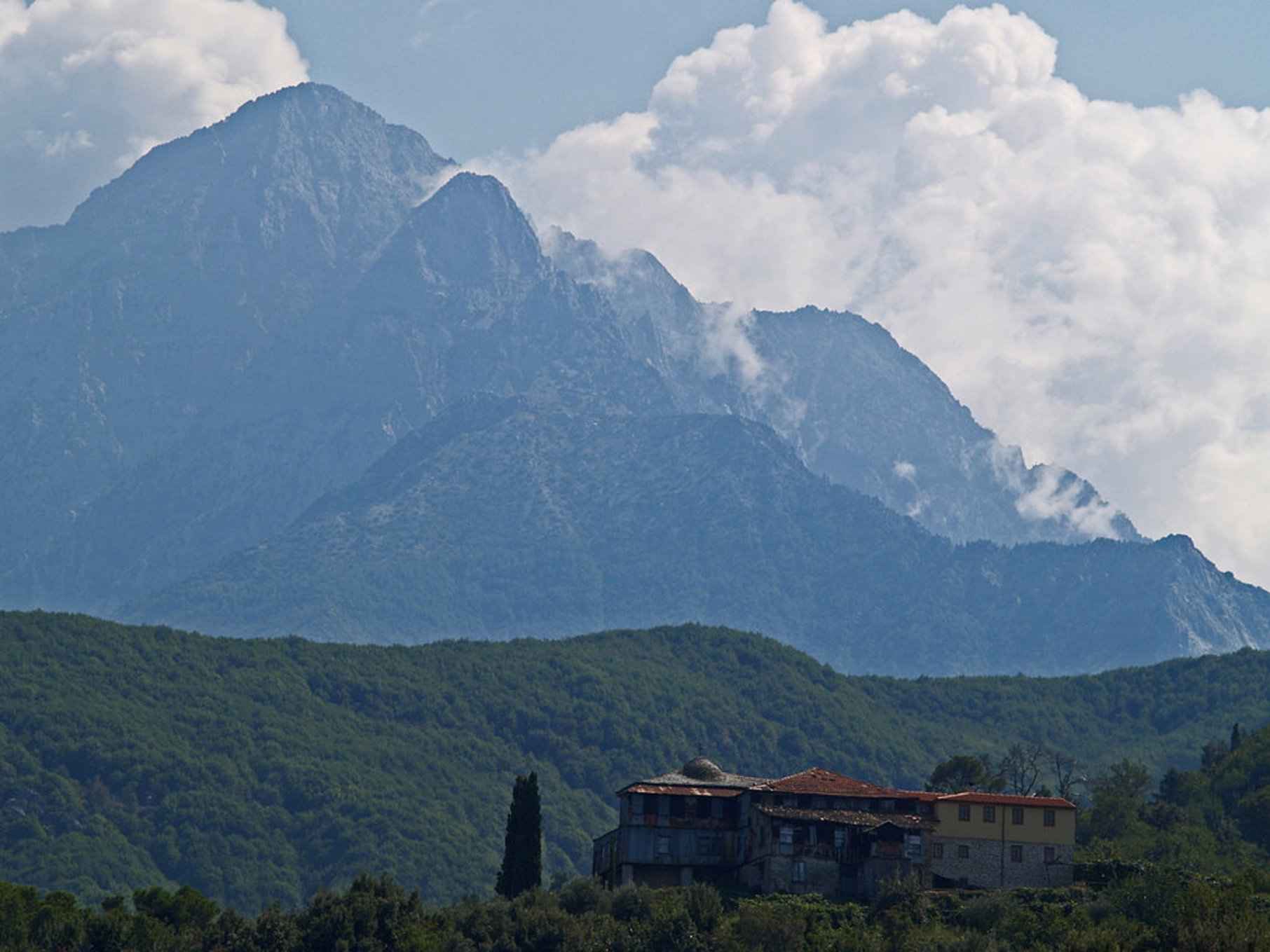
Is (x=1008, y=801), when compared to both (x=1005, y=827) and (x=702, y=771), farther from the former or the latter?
(x=702, y=771)

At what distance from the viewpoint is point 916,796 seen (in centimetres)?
14138

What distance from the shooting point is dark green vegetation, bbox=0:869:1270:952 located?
403ft

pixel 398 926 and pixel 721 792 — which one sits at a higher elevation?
pixel 721 792

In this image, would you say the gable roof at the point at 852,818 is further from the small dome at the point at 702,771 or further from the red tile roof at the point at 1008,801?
the small dome at the point at 702,771

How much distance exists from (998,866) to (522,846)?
98.2ft

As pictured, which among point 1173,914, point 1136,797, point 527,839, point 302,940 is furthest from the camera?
point 1136,797

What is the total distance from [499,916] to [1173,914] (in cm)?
3641

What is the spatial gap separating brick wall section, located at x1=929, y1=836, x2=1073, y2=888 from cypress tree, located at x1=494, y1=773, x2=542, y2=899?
2577 centimetres

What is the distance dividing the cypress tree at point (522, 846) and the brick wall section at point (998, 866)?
2577cm

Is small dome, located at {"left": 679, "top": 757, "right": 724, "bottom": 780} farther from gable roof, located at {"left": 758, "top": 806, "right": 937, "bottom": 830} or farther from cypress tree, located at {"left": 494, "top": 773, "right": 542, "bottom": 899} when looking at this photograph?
gable roof, located at {"left": 758, "top": 806, "right": 937, "bottom": 830}

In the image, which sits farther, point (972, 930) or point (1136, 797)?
Answer: point (1136, 797)

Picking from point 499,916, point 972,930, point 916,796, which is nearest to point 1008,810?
point 916,796

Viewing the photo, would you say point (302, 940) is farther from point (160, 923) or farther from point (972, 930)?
point (972, 930)

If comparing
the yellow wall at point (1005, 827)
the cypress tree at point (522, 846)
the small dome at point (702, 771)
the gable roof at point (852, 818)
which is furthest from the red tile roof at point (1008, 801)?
the cypress tree at point (522, 846)
